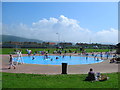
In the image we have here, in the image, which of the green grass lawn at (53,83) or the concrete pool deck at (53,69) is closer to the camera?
the green grass lawn at (53,83)

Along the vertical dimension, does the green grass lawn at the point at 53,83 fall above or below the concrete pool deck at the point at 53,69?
above

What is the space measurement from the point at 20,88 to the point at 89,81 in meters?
4.18

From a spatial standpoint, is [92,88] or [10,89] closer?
[10,89]

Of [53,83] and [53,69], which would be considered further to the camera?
[53,69]

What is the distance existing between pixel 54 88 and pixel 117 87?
326 centimetres

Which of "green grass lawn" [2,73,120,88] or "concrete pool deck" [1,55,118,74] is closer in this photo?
"green grass lawn" [2,73,120,88]

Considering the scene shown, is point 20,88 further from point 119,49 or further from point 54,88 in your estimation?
point 119,49

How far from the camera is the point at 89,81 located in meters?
10.0

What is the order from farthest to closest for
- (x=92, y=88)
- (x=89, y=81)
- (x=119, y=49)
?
(x=119, y=49) → (x=89, y=81) → (x=92, y=88)

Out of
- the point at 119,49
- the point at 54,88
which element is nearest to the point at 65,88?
the point at 54,88

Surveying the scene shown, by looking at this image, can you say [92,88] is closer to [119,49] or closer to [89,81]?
[89,81]

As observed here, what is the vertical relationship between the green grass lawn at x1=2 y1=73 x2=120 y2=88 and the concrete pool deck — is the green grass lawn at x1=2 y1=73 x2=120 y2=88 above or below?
above

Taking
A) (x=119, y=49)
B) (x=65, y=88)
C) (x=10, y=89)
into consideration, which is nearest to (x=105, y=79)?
(x=65, y=88)

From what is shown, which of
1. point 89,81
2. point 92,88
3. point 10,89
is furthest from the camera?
point 89,81
